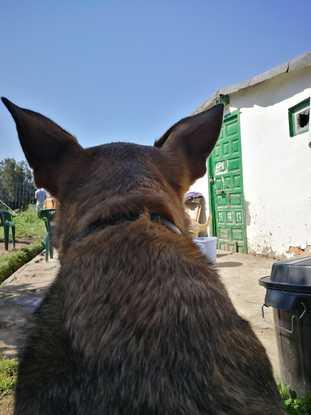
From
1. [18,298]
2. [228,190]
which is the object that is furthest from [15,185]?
[18,298]

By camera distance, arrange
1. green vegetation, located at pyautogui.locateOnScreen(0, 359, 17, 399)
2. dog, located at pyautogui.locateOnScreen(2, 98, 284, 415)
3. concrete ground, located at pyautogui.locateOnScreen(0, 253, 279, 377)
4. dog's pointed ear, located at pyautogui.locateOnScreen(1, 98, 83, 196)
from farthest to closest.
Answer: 1. concrete ground, located at pyautogui.locateOnScreen(0, 253, 279, 377)
2. green vegetation, located at pyautogui.locateOnScreen(0, 359, 17, 399)
3. dog's pointed ear, located at pyautogui.locateOnScreen(1, 98, 83, 196)
4. dog, located at pyautogui.locateOnScreen(2, 98, 284, 415)

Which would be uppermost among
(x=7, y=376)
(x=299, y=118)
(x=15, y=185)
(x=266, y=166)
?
(x=15, y=185)

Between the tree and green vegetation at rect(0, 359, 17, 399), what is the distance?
2736 cm

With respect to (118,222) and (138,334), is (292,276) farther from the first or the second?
(138,334)

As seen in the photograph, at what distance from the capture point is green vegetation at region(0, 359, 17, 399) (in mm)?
3144

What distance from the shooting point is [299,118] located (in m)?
7.46

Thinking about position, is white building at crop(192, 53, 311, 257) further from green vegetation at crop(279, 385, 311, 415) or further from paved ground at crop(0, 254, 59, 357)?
paved ground at crop(0, 254, 59, 357)

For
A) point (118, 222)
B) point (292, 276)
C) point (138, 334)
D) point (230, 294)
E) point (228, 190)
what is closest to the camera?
point (138, 334)

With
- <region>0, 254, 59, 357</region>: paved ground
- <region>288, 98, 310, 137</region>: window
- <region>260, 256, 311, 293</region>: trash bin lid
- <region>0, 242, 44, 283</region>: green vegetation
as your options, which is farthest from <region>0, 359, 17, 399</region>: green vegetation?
<region>288, 98, 310, 137</region>: window

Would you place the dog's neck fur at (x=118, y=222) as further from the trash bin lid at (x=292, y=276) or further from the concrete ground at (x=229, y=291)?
the trash bin lid at (x=292, y=276)

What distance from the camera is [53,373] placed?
33.9 inches

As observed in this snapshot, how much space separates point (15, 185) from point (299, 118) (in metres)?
42.5

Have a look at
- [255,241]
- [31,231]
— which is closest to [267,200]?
[255,241]

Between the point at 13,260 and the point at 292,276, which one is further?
the point at 13,260
